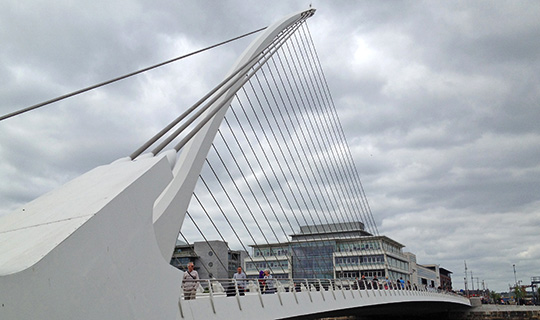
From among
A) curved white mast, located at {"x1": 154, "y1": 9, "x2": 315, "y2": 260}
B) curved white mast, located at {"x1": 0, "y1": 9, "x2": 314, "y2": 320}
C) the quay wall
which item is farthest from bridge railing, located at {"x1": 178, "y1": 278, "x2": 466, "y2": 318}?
the quay wall

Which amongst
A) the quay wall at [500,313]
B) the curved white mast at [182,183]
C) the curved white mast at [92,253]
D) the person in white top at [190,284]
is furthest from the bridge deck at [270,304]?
the quay wall at [500,313]

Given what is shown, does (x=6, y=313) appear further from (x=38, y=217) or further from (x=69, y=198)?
(x=69, y=198)

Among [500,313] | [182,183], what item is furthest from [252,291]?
[500,313]

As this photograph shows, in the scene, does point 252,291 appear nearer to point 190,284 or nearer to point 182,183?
point 190,284

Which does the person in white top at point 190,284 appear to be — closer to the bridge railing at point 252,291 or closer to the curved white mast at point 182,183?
the bridge railing at point 252,291

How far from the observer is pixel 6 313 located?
3.35 meters

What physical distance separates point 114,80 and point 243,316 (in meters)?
5.65

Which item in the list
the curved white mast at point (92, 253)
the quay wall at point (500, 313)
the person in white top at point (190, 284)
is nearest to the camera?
the curved white mast at point (92, 253)

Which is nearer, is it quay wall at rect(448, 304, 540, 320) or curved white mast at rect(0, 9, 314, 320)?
curved white mast at rect(0, 9, 314, 320)

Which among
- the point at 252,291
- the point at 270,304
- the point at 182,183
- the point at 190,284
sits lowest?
the point at 270,304

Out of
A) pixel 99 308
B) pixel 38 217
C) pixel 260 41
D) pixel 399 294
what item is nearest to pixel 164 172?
pixel 38 217

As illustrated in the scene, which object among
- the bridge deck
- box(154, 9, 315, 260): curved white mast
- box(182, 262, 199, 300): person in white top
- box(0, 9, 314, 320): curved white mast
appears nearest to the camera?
box(0, 9, 314, 320): curved white mast

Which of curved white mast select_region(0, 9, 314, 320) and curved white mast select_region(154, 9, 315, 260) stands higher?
curved white mast select_region(154, 9, 315, 260)

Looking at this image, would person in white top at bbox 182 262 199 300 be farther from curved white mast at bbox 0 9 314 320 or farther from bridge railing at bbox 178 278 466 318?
curved white mast at bbox 0 9 314 320
